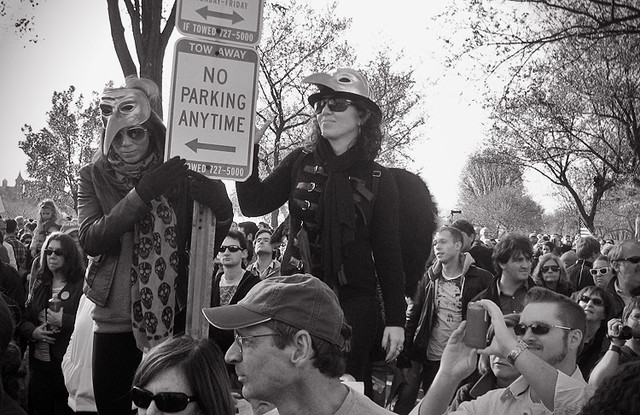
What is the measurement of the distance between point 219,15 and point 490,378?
8.21 ft

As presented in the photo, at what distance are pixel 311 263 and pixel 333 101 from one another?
82 centimetres

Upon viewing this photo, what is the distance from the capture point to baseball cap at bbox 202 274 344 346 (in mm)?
2406

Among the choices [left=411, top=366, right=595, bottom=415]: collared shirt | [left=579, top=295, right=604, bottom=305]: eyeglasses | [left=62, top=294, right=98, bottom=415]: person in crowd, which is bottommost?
[left=62, top=294, right=98, bottom=415]: person in crowd

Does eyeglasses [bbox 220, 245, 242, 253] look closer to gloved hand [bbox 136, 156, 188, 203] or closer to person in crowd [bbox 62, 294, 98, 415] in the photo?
person in crowd [bbox 62, 294, 98, 415]

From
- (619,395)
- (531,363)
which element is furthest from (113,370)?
(619,395)

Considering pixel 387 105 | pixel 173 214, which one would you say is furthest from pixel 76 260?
pixel 387 105

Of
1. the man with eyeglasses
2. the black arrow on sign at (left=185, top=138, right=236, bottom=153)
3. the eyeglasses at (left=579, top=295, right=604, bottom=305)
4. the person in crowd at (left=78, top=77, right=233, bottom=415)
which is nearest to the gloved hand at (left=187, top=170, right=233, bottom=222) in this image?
the person in crowd at (left=78, top=77, right=233, bottom=415)

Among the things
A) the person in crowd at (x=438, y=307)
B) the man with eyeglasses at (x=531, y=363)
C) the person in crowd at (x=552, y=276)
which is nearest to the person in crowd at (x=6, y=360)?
the man with eyeglasses at (x=531, y=363)

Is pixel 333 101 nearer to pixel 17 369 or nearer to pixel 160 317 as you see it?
pixel 160 317

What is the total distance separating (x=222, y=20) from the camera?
11.0ft

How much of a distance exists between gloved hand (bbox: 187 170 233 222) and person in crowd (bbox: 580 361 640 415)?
6.00 ft

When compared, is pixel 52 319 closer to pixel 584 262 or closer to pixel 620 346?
pixel 620 346

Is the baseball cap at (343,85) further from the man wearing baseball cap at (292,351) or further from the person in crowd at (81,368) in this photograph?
the person in crowd at (81,368)

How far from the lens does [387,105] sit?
1198 inches
